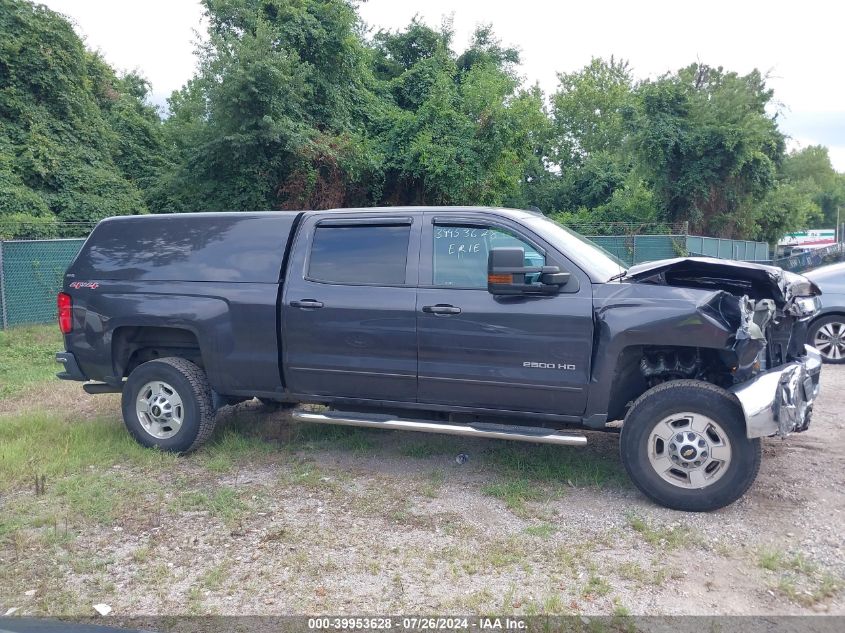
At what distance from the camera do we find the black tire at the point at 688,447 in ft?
14.3

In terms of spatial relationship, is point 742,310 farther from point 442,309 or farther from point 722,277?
point 442,309

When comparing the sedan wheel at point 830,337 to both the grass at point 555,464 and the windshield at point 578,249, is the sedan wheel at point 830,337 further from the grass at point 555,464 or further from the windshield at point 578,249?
the grass at point 555,464

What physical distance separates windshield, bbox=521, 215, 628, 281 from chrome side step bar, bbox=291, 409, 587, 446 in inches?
43.9

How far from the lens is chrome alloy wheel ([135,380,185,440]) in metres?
5.82

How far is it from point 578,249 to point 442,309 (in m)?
1.12

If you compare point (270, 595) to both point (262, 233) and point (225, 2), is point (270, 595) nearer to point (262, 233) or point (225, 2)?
point (262, 233)

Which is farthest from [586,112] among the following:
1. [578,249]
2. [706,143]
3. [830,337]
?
[578,249]

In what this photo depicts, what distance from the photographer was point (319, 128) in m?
19.7

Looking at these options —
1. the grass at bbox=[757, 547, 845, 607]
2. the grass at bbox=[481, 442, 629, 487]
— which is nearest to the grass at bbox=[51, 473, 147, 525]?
the grass at bbox=[481, 442, 629, 487]

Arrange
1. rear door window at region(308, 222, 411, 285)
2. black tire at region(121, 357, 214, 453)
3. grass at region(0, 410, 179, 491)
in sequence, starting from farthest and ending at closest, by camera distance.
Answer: black tire at region(121, 357, 214, 453) → grass at region(0, 410, 179, 491) → rear door window at region(308, 222, 411, 285)

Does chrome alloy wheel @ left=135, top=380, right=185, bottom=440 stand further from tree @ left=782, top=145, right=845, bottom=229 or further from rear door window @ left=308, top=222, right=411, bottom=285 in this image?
tree @ left=782, top=145, right=845, bottom=229

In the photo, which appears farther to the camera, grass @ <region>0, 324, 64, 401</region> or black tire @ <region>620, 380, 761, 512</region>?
grass @ <region>0, 324, 64, 401</region>

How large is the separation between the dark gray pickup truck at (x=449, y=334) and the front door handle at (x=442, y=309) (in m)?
0.02

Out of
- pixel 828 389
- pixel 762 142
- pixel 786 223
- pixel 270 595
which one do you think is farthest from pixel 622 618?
pixel 786 223
